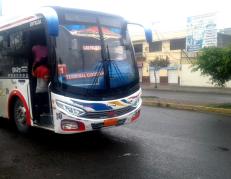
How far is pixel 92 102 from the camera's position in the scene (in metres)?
7.21

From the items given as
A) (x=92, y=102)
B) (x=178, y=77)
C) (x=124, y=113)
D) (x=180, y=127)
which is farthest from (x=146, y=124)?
(x=178, y=77)

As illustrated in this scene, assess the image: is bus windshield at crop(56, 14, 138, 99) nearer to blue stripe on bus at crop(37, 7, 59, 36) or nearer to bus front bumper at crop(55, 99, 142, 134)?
bus front bumper at crop(55, 99, 142, 134)

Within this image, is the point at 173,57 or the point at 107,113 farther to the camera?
the point at 173,57

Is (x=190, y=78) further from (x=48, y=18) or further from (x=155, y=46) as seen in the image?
(x=48, y=18)

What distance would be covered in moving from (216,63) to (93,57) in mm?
7589

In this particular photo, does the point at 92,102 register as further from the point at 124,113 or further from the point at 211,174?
the point at 211,174

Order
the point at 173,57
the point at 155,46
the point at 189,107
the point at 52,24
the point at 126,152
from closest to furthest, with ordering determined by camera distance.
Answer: the point at 52,24
the point at 126,152
the point at 189,107
the point at 173,57
the point at 155,46

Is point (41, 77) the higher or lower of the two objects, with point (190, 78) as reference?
higher

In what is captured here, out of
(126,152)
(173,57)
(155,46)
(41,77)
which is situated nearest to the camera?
(126,152)

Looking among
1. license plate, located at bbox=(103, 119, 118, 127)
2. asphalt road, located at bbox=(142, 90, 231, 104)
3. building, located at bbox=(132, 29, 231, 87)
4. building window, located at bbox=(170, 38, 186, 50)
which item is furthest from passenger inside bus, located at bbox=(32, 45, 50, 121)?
building window, located at bbox=(170, 38, 186, 50)

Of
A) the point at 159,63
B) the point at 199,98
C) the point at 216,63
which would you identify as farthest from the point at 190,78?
the point at 216,63

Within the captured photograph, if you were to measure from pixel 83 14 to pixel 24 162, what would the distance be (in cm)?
326

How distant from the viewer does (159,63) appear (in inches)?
1519

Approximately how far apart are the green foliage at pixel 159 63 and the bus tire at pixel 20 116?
30064 mm
